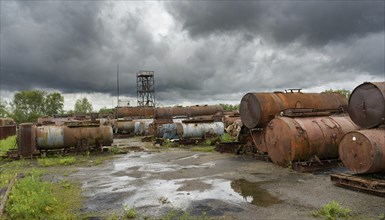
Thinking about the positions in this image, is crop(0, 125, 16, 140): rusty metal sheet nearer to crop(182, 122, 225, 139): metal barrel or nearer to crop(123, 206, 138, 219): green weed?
crop(182, 122, 225, 139): metal barrel

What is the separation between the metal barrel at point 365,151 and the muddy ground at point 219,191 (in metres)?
0.80

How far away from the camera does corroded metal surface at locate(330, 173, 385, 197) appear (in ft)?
25.2

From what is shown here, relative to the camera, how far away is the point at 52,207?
291 inches

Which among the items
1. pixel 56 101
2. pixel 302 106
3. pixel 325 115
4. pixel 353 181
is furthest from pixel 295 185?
pixel 56 101

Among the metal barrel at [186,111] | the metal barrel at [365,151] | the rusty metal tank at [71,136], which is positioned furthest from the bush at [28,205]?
the metal barrel at [186,111]

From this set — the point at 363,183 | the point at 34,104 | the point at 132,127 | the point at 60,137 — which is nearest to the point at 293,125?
the point at 363,183

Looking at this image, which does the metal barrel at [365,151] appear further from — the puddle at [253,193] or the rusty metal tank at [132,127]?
the rusty metal tank at [132,127]

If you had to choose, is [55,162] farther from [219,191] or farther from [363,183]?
[363,183]

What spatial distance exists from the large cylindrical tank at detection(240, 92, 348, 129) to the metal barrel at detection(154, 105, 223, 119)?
21688 mm

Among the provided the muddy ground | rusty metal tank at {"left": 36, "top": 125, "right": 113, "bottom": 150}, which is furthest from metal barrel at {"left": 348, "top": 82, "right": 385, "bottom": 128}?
rusty metal tank at {"left": 36, "top": 125, "right": 113, "bottom": 150}

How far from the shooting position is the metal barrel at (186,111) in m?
35.8

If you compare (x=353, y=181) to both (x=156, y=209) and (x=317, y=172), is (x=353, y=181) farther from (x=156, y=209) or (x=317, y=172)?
(x=156, y=209)

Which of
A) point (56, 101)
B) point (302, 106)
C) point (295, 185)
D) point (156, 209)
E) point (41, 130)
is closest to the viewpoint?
point (156, 209)

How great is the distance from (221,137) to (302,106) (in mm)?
7210
